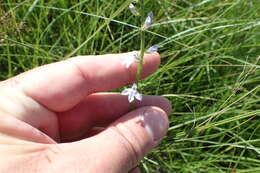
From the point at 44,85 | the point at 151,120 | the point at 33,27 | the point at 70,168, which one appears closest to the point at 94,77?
the point at 44,85

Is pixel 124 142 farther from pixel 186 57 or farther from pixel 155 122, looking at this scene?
pixel 186 57

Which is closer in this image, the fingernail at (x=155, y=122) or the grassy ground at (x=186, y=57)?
the fingernail at (x=155, y=122)

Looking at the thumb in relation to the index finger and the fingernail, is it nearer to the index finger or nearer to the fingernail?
the fingernail

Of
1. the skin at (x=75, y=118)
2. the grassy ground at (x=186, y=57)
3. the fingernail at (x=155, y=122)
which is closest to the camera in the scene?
the skin at (x=75, y=118)

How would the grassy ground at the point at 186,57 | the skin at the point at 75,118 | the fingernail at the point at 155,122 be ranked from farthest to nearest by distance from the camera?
the grassy ground at the point at 186,57, the fingernail at the point at 155,122, the skin at the point at 75,118

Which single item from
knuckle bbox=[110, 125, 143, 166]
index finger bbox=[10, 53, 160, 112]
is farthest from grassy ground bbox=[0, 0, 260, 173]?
knuckle bbox=[110, 125, 143, 166]

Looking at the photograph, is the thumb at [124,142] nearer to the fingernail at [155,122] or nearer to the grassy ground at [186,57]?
the fingernail at [155,122]

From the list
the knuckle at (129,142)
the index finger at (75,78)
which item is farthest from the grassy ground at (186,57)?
the knuckle at (129,142)
